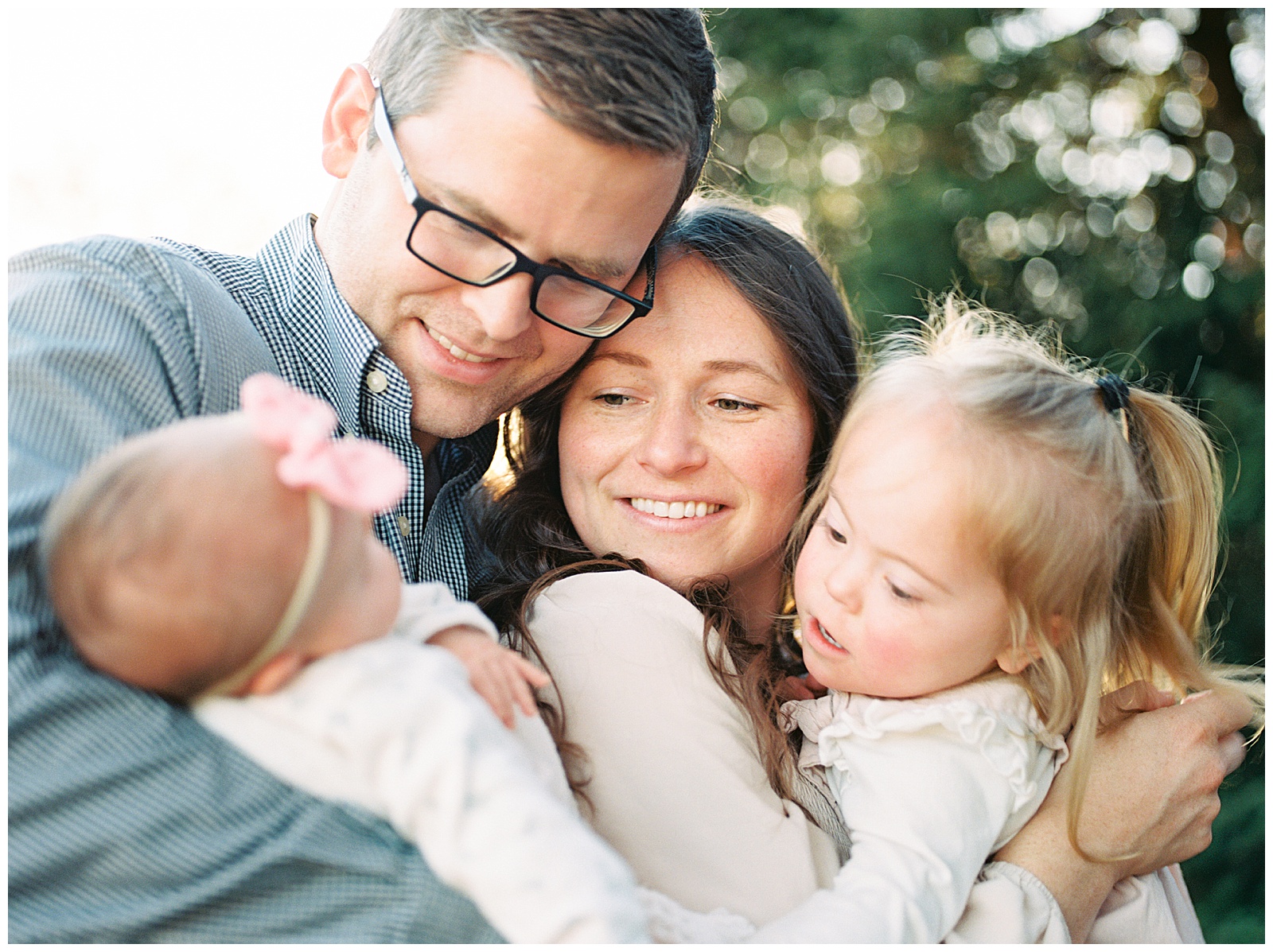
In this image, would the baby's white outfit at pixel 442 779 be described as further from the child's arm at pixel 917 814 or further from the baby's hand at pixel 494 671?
the child's arm at pixel 917 814

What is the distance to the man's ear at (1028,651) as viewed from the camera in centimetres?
202

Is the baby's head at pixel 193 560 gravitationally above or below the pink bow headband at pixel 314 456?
below

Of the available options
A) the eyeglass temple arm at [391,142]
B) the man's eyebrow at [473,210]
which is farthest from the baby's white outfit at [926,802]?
the eyeglass temple arm at [391,142]

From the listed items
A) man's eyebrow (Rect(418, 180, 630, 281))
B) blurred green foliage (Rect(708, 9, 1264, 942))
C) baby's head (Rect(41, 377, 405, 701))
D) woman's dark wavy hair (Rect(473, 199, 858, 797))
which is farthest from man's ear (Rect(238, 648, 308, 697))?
blurred green foliage (Rect(708, 9, 1264, 942))

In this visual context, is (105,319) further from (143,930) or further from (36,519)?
(143,930)

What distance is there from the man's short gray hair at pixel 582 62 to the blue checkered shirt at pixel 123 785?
751mm

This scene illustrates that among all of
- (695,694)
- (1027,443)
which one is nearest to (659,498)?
(695,694)

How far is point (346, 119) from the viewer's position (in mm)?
2275

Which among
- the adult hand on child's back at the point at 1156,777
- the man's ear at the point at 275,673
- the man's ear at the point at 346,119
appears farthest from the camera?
the man's ear at the point at 346,119

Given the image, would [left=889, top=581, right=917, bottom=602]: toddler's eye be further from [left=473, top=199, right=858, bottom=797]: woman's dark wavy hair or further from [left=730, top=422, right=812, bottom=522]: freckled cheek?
[left=730, top=422, right=812, bottom=522]: freckled cheek

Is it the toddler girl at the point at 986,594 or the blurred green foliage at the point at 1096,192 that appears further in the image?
the blurred green foliage at the point at 1096,192

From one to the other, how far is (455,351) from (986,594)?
1155 millimetres

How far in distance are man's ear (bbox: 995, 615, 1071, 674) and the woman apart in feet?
0.99

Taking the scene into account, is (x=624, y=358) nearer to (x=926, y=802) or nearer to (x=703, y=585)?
(x=703, y=585)
